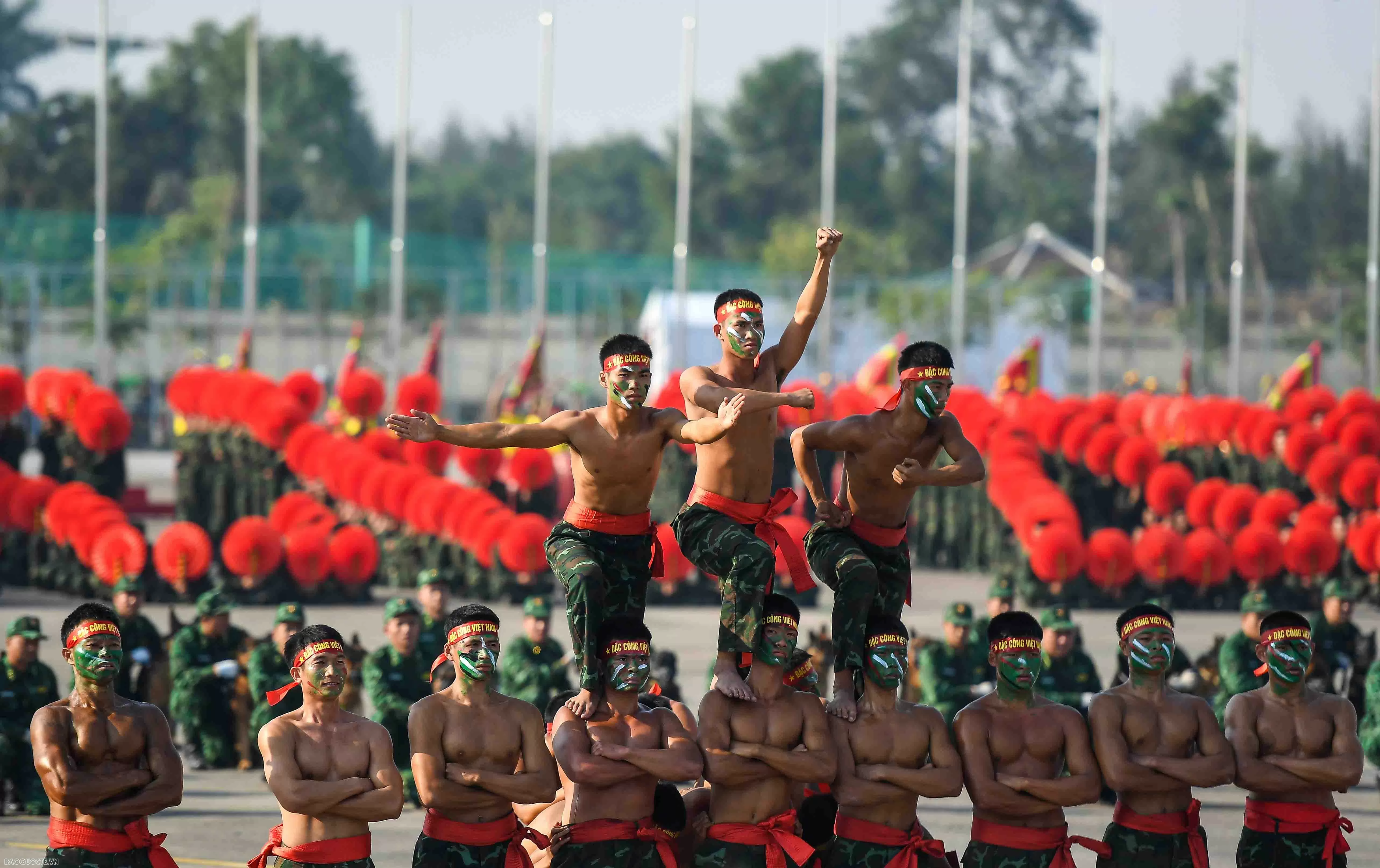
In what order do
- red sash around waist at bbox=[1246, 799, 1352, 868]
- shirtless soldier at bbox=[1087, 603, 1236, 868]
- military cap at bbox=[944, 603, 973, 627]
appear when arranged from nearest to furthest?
shirtless soldier at bbox=[1087, 603, 1236, 868]
red sash around waist at bbox=[1246, 799, 1352, 868]
military cap at bbox=[944, 603, 973, 627]

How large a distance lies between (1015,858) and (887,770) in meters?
0.74

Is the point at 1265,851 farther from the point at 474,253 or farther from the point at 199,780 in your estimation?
the point at 474,253

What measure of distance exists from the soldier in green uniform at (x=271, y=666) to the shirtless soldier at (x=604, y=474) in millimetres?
4081

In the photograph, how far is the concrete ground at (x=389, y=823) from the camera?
39.6ft

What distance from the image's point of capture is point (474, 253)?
170 ft

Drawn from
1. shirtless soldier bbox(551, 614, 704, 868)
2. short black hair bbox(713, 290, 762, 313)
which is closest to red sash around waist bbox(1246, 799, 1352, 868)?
shirtless soldier bbox(551, 614, 704, 868)

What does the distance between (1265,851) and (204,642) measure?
7.97m

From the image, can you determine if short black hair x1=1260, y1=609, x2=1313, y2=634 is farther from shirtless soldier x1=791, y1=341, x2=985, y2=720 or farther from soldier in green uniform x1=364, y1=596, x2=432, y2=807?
soldier in green uniform x1=364, y1=596, x2=432, y2=807

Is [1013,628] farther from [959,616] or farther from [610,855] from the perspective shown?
[959,616]

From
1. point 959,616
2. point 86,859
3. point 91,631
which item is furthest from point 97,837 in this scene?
point 959,616

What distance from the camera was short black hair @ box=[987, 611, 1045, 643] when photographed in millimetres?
8938

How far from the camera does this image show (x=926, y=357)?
9328 millimetres

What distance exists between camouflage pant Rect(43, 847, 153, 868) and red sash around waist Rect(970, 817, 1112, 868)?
3844 millimetres

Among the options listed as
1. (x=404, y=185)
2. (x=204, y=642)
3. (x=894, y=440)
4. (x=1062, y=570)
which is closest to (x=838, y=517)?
(x=894, y=440)
